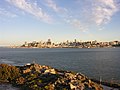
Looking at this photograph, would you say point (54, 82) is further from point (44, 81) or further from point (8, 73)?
point (8, 73)

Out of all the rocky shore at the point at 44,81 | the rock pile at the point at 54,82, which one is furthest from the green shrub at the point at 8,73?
the rock pile at the point at 54,82

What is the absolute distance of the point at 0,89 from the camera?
4234 cm

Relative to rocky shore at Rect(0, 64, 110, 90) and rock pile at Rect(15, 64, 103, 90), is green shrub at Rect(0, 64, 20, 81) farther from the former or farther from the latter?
rock pile at Rect(15, 64, 103, 90)

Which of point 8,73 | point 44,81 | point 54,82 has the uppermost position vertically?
point 8,73

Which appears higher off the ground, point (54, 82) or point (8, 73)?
point (8, 73)

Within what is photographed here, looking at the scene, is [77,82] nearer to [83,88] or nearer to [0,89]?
[83,88]

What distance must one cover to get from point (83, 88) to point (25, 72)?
19.7 metres

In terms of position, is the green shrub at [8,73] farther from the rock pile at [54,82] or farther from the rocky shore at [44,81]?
the rock pile at [54,82]

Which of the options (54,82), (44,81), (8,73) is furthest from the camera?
(8,73)

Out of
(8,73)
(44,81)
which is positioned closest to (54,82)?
(44,81)

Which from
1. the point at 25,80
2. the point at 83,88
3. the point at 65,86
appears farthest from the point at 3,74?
the point at 83,88

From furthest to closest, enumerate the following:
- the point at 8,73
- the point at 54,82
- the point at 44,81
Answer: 1. the point at 8,73
2. the point at 44,81
3. the point at 54,82

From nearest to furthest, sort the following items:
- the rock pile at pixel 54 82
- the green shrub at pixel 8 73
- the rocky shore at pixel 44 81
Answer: the rock pile at pixel 54 82 → the rocky shore at pixel 44 81 → the green shrub at pixel 8 73

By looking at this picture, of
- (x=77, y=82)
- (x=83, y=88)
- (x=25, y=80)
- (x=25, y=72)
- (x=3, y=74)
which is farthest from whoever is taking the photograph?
(x=25, y=72)
